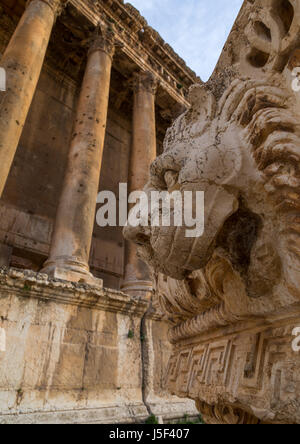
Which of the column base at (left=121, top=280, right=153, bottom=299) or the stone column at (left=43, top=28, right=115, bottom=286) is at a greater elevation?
the stone column at (left=43, top=28, right=115, bottom=286)

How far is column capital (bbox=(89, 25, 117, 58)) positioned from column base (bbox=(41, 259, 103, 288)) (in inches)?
261

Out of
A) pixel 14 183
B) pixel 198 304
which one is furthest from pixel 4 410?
pixel 14 183

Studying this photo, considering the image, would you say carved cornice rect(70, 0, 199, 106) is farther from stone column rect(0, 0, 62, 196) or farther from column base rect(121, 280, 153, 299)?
column base rect(121, 280, 153, 299)

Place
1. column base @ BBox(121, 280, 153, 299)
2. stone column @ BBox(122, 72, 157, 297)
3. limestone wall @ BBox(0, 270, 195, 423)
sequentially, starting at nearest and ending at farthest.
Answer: limestone wall @ BBox(0, 270, 195, 423) → column base @ BBox(121, 280, 153, 299) → stone column @ BBox(122, 72, 157, 297)

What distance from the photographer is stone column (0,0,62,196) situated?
5.35 metres

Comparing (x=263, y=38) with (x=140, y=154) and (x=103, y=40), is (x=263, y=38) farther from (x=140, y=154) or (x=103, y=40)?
(x=103, y=40)

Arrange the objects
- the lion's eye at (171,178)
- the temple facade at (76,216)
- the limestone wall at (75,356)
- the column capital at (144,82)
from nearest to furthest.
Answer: the lion's eye at (171,178) → the limestone wall at (75,356) → the temple facade at (76,216) → the column capital at (144,82)

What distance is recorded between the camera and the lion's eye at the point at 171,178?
1.36 metres

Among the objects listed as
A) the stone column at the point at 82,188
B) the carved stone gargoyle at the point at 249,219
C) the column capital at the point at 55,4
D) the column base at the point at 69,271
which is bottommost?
the carved stone gargoyle at the point at 249,219

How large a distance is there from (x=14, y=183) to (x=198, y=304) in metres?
8.43

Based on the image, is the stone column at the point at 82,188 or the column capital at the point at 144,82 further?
the column capital at the point at 144,82
